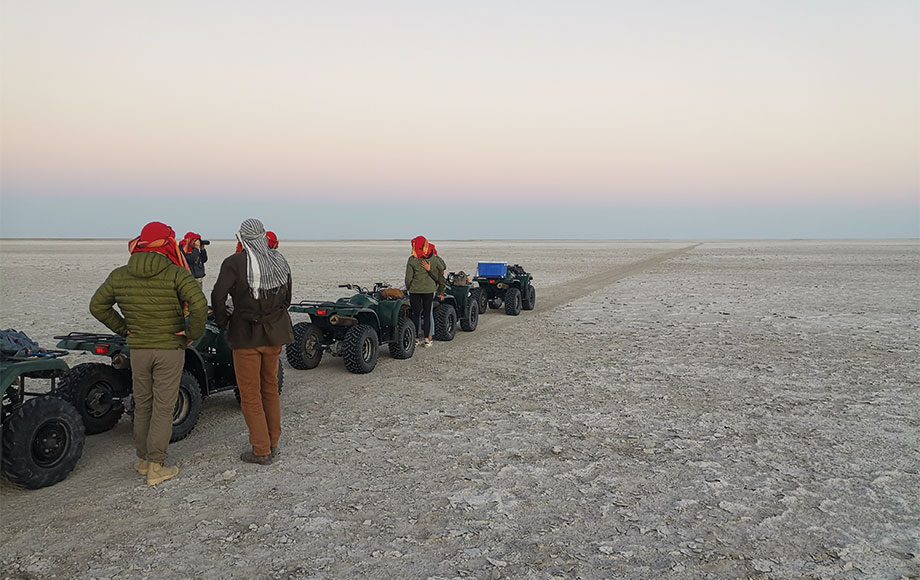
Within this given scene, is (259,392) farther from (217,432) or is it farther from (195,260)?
(195,260)

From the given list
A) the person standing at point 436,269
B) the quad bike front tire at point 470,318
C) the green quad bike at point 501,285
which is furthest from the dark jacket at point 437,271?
the green quad bike at point 501,285

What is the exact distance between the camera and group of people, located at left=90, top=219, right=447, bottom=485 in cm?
459

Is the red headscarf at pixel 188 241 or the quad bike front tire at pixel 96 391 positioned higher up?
Result: the red headscarf at pixel 188 241

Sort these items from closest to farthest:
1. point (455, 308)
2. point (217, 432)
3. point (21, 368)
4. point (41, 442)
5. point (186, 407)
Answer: point (21, 368), point (41, 442), point (186, 407), point (217, 432), point (455, 308)

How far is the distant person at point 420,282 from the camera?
949 cm

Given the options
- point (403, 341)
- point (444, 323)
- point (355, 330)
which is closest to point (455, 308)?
point (444, 323)

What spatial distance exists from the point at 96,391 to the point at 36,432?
3.50ft

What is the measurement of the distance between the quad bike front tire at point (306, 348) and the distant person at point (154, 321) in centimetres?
358

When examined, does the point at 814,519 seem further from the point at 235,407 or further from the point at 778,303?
the point at 778,303

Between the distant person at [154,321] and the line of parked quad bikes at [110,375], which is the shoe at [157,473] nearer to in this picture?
the distant person at [154,321]

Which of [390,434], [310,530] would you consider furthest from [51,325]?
[310,530]

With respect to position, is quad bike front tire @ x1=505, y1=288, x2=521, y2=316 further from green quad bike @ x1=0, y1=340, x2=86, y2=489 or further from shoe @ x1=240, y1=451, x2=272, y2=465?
green quad bike @ x1=0, y1=340, x2=86, y2=489

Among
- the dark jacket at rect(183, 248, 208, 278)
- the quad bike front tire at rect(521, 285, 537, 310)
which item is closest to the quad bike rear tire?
the quad bike front tire at rect(521, 285, 537, 310)

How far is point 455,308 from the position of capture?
11789 millimetres
